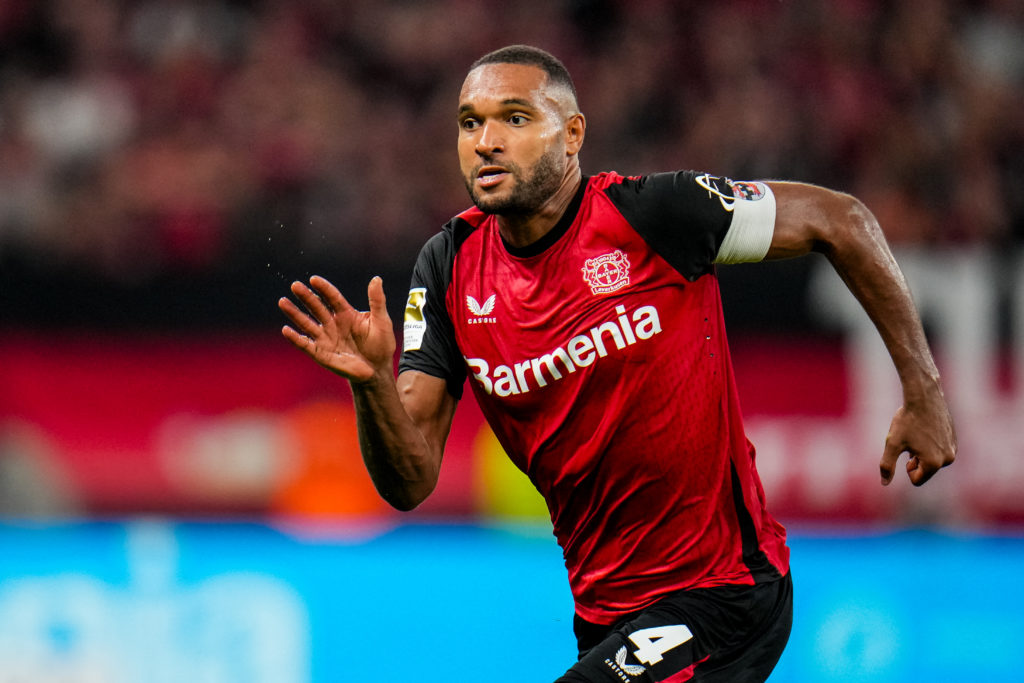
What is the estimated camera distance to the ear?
3.95 m

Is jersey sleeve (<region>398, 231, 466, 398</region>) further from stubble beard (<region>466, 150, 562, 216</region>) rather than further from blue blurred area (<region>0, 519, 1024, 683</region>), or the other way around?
blue blurred area (<region>0, 519, 1024, 683</region>)

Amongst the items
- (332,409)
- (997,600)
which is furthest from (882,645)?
(332,409)

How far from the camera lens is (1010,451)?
33.6 feet

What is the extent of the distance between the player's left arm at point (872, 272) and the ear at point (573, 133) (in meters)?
0.57

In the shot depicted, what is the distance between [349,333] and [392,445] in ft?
1.20

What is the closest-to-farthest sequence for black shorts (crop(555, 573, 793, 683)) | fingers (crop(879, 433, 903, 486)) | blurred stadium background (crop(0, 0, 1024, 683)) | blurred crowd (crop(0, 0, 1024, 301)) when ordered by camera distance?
black shorts (crop(555, 573, 793, 683)) < fingers (crop(879, 433, 903, 486)) < blurred stadium background (crop(0, 0, 1024, 683)) < blurred crowd (crop(0, 0, 1024, 301))

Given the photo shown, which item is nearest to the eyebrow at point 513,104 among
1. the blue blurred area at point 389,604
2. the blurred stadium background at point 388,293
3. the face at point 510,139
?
the face at point 510,139

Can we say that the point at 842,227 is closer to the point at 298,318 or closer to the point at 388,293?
the point at 298,318

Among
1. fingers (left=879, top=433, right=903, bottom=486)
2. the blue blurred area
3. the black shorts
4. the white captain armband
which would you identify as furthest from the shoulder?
the blue blurred area

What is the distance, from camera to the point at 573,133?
3992 mm

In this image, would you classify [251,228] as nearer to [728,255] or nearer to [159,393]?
[159,393]

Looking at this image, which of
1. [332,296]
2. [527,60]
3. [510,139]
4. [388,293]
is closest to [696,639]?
[332,296]

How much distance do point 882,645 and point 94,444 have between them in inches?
266

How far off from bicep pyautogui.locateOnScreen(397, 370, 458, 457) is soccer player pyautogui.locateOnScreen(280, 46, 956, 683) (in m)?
0.02
